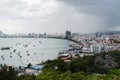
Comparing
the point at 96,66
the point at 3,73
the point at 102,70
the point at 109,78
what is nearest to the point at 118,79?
the point at 109,78

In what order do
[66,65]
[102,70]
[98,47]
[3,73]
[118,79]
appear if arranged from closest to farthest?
[118,79] < [3,73] < [66,65] < [102,70] < [98,47]

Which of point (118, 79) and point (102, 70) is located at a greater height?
point (118, 79)

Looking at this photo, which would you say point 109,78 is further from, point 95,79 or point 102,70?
point 102,70

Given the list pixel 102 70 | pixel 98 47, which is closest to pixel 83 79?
pixel 102 70

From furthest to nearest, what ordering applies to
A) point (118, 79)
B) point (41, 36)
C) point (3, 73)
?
point (41, 36) < point (3, 73) < point (118, 79)

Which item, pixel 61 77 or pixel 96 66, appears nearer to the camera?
pixel 61 77

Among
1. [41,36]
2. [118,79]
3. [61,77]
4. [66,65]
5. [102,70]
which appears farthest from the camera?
[41,36]

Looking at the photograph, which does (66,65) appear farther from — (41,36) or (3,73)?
(41,36)

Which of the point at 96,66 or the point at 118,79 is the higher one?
the point at 118,79

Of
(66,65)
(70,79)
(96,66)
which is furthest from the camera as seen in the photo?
(96,66)
